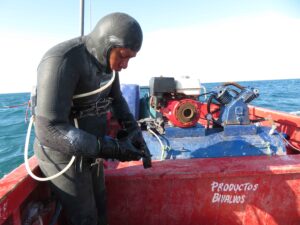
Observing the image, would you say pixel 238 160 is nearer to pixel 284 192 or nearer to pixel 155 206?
pixel 284 192

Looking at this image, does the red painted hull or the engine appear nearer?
the red painted hull

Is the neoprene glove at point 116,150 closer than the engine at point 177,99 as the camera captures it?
Yes

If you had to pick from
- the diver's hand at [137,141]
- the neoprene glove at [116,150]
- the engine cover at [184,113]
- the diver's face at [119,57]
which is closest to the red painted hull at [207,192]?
the diver's hand at [137,141]

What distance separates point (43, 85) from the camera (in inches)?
49.6

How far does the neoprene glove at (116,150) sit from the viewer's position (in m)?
1.40

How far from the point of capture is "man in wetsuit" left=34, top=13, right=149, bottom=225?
1.27 metres

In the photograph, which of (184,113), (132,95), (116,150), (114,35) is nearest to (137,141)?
(116,150)

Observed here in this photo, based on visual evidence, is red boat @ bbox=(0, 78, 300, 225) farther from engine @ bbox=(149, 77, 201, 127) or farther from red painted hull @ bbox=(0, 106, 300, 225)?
engine @ bbox=(149, 77, 201, 127)

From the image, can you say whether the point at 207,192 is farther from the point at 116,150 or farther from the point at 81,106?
the point at 81,106

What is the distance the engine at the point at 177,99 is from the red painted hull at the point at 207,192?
0.79 meters

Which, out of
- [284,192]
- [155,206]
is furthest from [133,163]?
[284,192]

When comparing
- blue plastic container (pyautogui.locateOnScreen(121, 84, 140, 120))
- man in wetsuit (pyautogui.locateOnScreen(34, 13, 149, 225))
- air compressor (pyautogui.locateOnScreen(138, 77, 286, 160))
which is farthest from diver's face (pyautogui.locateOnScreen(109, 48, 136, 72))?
blue plastic container (pyautogui.locateOnScreen(121, 84, 140, 120))

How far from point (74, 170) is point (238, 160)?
1.55 m

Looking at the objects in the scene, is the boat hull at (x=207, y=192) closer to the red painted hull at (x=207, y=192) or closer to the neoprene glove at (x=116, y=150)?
the red painted hull at (x=207, y=192)
